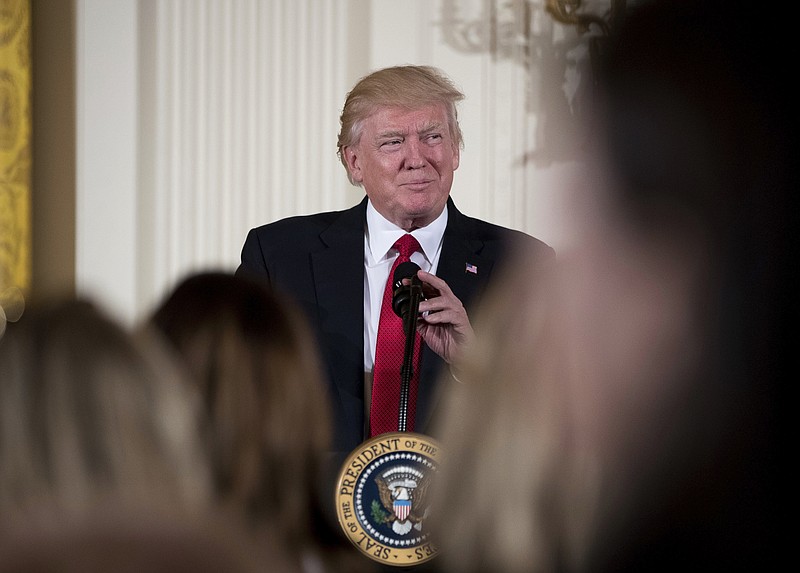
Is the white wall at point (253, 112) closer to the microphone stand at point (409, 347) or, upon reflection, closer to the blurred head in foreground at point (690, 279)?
the microphone stand at point (409, 347)

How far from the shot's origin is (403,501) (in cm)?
163

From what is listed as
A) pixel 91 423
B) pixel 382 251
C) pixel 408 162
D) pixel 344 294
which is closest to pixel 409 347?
pixel 344 294

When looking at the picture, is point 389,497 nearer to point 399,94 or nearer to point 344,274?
point 344,274

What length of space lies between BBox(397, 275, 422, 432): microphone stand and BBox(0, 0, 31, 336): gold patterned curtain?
8.09 feet

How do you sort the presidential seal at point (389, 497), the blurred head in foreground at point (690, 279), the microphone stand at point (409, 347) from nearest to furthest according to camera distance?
1. the blurred head in foreground at point (690, 279)
2. the presidential seal at point (389, 497)
3. the microphone stand at point (409, 347)

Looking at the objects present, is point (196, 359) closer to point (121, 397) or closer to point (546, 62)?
point (121, 397)

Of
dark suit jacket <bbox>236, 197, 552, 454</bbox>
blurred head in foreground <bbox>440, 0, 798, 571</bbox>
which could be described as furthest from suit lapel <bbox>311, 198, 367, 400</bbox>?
blurred head in foreground <bbox>440, 0, 798, 571</bbox>

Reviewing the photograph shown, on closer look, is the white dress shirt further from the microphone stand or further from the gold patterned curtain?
the gold patterned curtain

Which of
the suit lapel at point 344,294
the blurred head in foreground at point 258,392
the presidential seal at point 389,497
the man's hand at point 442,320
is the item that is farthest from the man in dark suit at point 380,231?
the blurred head in foreground at point 258,392

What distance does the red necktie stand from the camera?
250cm

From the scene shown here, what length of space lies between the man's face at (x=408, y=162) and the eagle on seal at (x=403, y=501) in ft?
4.47

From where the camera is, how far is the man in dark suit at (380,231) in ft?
9.05

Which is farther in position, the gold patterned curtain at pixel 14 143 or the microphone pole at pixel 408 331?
the gold patterned curtain at pixel 14 143

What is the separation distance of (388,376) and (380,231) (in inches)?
20.9
